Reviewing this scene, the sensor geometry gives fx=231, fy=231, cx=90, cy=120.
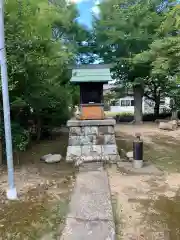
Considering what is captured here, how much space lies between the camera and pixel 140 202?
3.78 m

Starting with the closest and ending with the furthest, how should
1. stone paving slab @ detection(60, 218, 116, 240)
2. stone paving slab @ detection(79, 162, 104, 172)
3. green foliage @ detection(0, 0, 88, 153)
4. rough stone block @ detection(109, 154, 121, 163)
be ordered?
1. stone paving slab @ detection(60, 218, 116, 240)
2. green foliage @ detection(0, 0, 88, 153)
3. stone paving slab @ detection(79, 162, 104, 172)
4. rough stone block @ detection(109, 154, 121, 163)

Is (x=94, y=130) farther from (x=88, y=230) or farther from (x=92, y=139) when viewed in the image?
(x=88, y=230)

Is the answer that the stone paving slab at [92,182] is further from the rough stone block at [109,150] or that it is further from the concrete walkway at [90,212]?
the rough stone block at [109,150]

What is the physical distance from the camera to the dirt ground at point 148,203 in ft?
9.70

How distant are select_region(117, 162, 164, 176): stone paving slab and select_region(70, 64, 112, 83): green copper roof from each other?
94.0 inches

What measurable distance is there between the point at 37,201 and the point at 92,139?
117 inches

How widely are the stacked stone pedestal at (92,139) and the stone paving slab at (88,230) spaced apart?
3.39 meters

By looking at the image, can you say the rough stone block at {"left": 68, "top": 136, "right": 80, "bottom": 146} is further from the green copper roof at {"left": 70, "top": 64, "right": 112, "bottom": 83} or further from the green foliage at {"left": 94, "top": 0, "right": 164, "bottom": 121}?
the green foliage at {"left": 94, "top": 0, "right": 164, "bottom": 121}

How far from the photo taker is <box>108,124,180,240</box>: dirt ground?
9.70 feet

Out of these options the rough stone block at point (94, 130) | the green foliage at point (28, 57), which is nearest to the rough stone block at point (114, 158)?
the rough stone block at point (94, 130)

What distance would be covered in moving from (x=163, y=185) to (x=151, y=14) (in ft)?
33.7

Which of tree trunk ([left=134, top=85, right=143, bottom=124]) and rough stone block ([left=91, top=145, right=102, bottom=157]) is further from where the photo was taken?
tree trunk ([left=134, top=85, right=143, bottom=124])

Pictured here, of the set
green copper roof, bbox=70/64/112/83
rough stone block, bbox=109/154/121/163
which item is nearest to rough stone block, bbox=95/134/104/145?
rough stone block, bbox=109/154/121/163

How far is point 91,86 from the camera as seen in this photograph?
690cm
